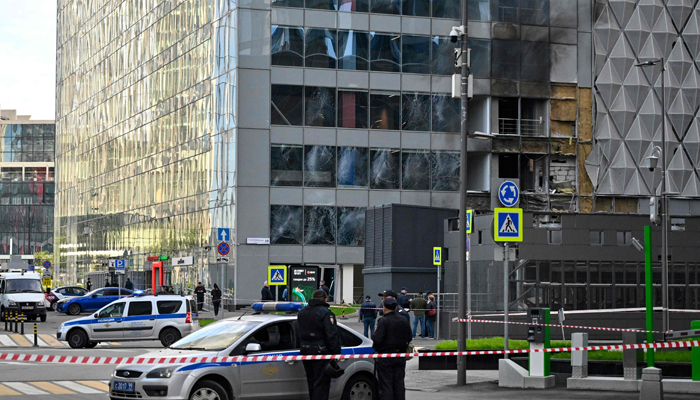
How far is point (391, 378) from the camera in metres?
13.7

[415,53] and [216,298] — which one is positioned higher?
[415,53]

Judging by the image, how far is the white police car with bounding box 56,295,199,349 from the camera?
29250 mm

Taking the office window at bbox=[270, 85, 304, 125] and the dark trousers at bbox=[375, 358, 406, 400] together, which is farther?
the office window at bbox=[270, 85, 304, 125]

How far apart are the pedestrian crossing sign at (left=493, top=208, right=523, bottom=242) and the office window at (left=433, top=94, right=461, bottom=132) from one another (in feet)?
120

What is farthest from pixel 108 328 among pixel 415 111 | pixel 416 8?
pixel 416 8

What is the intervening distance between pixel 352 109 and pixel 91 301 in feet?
54.4

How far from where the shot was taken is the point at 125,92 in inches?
2837

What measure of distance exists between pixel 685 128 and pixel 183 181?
28.6m

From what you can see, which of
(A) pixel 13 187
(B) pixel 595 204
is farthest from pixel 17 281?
(A) pixel 13 187

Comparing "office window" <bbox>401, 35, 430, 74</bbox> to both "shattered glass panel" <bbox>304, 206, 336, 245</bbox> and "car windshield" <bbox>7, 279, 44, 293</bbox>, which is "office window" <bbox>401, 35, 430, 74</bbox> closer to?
"shattered glass panel" <bbox>304, 206, 336, 245</bbox>

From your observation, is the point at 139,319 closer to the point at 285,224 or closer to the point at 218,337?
the point at 218,337

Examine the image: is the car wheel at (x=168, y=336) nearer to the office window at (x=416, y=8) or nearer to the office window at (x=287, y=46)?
the office window at (x=287, y=46)

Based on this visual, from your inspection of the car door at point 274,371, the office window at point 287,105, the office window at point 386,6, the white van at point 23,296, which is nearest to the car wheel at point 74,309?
the white van at point 23,296

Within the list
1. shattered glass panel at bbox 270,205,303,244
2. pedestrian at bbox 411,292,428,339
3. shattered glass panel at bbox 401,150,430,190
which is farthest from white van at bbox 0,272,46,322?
shattered glass panel at bbox 401,150,430,190
